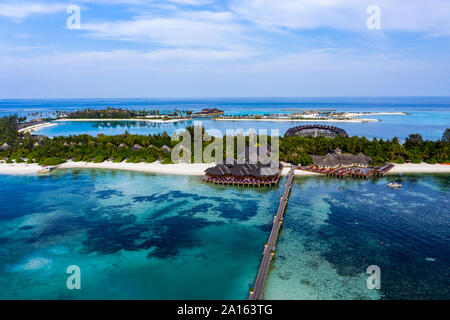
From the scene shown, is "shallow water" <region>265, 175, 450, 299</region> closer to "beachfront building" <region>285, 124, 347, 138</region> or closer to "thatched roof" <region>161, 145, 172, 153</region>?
"thatched roof" <region>161, 145, 172, 153</region>

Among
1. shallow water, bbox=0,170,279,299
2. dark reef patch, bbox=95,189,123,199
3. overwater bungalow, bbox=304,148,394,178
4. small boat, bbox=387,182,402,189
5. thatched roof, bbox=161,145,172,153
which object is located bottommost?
shallow water, bbox=0,170,279,299

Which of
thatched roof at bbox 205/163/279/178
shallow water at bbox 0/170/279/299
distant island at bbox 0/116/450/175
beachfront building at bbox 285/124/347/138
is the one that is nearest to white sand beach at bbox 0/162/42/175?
distant island at bbox 0/116/450/175

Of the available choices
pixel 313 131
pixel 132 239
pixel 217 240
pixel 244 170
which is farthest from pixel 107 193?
pixel 313 131

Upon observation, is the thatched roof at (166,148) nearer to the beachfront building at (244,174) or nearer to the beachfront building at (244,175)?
the beachfront building at (244,174)

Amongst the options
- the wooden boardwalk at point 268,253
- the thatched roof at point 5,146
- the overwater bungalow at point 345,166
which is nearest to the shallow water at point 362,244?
the wooden boardwalk at point 268,253

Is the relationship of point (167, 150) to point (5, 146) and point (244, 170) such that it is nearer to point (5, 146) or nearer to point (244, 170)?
point (244, 170)
